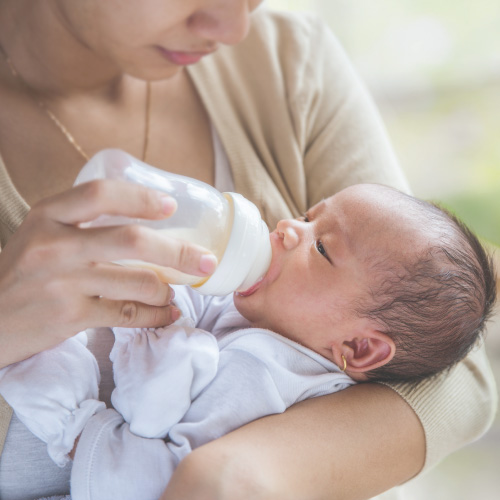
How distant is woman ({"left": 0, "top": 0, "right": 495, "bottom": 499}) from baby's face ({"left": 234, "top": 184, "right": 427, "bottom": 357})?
0.47 ft

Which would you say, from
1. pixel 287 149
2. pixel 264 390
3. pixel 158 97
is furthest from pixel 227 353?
pixel 158 97

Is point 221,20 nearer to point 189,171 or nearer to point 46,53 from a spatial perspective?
point 189,171

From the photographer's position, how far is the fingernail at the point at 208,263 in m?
0.89

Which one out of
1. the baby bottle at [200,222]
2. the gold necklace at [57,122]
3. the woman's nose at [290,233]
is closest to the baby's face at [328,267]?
the woman's nose at [290,233]

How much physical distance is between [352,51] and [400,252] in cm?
159

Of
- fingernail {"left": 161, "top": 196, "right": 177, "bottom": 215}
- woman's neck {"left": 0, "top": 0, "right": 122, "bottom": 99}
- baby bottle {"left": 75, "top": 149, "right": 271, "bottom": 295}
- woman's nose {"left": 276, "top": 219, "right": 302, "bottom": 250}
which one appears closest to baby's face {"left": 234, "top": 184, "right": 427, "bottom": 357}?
woman's nose {"left": 276, "top": 219, "right": 302, "bottom": 250}

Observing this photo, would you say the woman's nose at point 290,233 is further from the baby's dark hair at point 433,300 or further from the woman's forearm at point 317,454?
the woman's forearm at point 317,454

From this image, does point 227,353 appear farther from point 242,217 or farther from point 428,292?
point 428,292

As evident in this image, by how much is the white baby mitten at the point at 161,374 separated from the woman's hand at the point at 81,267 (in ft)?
0.22

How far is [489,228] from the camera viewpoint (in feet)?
7.52

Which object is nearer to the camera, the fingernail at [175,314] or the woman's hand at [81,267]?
the woman's hand at [81,267]

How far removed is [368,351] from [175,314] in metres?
0.34

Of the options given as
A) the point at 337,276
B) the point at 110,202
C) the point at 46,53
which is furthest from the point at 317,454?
the point at 46,53

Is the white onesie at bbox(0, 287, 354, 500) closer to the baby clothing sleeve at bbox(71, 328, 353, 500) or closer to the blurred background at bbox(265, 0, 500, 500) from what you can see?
the baby clothing sleeve at bbox(71, 328, 353, 500)
